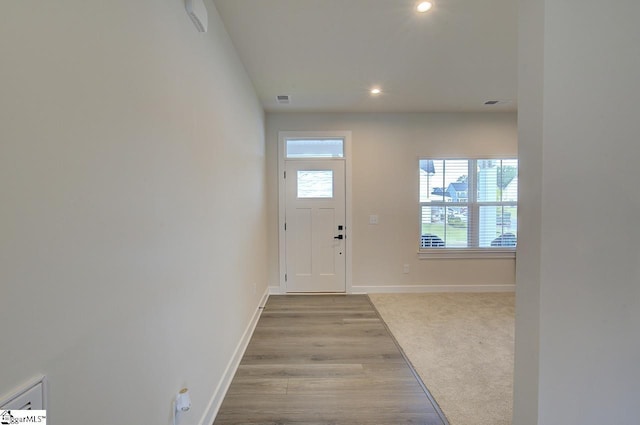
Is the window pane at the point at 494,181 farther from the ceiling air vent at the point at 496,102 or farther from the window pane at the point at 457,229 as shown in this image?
the ceiling air vent at the point at 496,102

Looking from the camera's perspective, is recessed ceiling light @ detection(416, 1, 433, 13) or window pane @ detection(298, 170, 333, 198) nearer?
recessed ceiling light @ detection(416, 1, 433, 13)

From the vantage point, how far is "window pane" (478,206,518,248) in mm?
3988

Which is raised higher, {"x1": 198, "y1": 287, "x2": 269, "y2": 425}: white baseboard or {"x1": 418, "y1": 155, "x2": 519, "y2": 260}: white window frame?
{"x1": 418, "y1": 155, "x2": 519, "y2": 260}: white window frame

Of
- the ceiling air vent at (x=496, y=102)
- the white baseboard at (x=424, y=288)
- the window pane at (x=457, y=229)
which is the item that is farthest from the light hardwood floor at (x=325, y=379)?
the ceiling air vent at (x=496, y=102)

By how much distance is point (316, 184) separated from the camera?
3.94 meters

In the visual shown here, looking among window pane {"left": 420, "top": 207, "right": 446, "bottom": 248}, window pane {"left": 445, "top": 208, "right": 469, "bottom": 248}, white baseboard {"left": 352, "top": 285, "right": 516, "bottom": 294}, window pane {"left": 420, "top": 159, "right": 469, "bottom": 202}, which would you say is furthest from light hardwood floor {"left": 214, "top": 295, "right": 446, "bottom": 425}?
window pane {"left": 420, "top": 159, "right": 469, "bottom": 202}

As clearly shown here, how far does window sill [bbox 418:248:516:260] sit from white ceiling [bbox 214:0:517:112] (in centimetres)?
209

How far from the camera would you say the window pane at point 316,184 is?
3.93 meters

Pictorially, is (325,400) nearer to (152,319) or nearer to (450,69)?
(152,319)

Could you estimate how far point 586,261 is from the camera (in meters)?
1.02

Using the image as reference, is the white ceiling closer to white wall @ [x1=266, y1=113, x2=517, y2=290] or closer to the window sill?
white wall @ [x1=266, y1=113, x2=517, y2=290]

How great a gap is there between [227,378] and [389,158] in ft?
10.8

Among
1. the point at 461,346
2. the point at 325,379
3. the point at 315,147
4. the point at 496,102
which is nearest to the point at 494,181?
the point at 496,102

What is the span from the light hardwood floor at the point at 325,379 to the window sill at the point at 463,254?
151 cm
